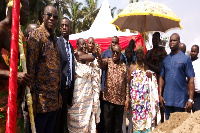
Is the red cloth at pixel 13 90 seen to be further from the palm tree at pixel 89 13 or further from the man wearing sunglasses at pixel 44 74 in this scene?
the palm tree at pixel 89 13

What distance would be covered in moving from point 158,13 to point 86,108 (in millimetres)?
2141

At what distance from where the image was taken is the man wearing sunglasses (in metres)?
2.39

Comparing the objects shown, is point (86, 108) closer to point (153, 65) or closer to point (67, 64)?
point (67, 64)

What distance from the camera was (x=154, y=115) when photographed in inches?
168

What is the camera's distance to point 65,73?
11.1ft

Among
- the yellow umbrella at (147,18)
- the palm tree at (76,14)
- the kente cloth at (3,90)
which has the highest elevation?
the palm tree at (76,14)

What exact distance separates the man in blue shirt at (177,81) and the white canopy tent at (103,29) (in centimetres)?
606

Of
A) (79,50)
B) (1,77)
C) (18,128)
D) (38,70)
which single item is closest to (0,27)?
(1,77)

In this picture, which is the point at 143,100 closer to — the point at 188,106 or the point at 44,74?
the point at 188,106

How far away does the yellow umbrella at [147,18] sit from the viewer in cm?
429

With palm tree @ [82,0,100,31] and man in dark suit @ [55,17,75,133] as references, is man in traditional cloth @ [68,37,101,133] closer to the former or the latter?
man in dark suit @ [55,17,75,133]

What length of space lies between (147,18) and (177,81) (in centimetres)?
204

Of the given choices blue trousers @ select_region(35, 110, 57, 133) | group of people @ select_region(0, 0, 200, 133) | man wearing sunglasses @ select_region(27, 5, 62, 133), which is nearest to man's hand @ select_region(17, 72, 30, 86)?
man wearing sunglasses @ select_region(27, 5, 62, 133)

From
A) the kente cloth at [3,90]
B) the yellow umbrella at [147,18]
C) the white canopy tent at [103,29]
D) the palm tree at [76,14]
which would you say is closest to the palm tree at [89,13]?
the palm tree at [76,14]
